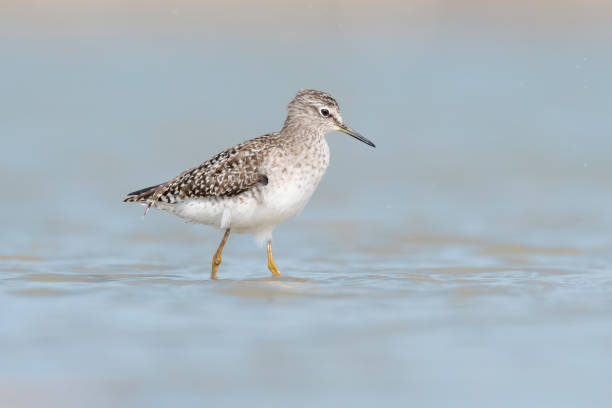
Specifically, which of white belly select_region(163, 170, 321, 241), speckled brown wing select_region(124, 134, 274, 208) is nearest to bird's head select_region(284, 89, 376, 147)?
speckled brown wing select_region(124, 134, 274, 208)

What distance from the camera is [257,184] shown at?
408 inches

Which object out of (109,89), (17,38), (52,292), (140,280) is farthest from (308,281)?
(17,38)

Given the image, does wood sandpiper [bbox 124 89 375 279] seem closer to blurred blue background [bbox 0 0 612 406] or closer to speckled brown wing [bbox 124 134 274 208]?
speckled brown wing [bbox 124 134 274 208]

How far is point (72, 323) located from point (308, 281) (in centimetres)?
276

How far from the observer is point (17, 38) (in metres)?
34.5

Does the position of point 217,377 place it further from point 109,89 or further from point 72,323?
point 109,89

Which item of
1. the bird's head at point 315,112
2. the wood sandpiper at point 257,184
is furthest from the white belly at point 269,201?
the bird's head at point 315,112

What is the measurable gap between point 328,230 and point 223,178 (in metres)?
4.00

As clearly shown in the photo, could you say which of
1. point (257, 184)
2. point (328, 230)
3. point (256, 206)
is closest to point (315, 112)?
point (257, 184)

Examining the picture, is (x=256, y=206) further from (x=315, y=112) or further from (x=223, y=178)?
(x=315, y=112)

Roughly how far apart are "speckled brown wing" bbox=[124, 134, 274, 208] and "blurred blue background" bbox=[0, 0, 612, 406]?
88cm

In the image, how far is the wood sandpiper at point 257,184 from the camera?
10.4 meters

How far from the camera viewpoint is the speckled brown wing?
1038cm

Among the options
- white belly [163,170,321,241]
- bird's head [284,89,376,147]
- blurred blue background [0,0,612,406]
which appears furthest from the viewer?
bird's head [284,89,376,147]
